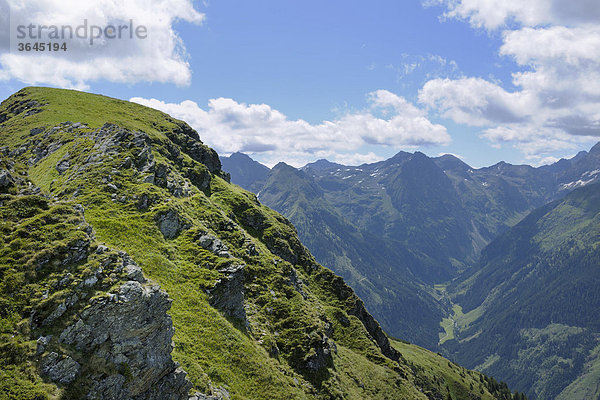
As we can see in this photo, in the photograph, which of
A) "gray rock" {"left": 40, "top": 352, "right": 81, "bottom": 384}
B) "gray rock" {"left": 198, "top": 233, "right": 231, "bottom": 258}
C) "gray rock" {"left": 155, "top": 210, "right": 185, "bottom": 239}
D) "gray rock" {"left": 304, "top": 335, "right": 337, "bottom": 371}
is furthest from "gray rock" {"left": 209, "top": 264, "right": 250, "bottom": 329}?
Answer: "gray rock" {"left": 40, "top": 352, "right": 81, "bottom": 384}

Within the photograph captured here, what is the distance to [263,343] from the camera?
53094mm

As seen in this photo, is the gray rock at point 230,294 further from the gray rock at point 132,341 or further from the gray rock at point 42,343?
the gray rock at point 42,343

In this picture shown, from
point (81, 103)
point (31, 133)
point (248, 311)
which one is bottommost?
point (248, 311)

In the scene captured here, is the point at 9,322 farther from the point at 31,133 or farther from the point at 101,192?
the point at 31,133

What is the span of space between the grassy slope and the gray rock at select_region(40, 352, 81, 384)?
0.80 meters

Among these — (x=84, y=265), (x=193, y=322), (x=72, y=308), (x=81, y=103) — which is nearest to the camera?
(x=72, y=308)

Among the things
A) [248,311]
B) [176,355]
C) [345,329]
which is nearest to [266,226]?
[345,329]

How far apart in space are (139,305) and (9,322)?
7.49m

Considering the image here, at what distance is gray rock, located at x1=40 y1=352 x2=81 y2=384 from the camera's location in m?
19.5

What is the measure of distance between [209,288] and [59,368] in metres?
28.9

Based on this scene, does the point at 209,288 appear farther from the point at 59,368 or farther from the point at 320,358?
the point at 320,358

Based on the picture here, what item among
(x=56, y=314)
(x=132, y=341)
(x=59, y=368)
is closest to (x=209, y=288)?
(x=132, y=341)

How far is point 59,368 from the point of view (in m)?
19.9

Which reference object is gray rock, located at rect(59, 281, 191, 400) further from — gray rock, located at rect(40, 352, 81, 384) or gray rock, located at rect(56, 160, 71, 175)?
gray rock, located at rect(56, 160, 71, 175)
